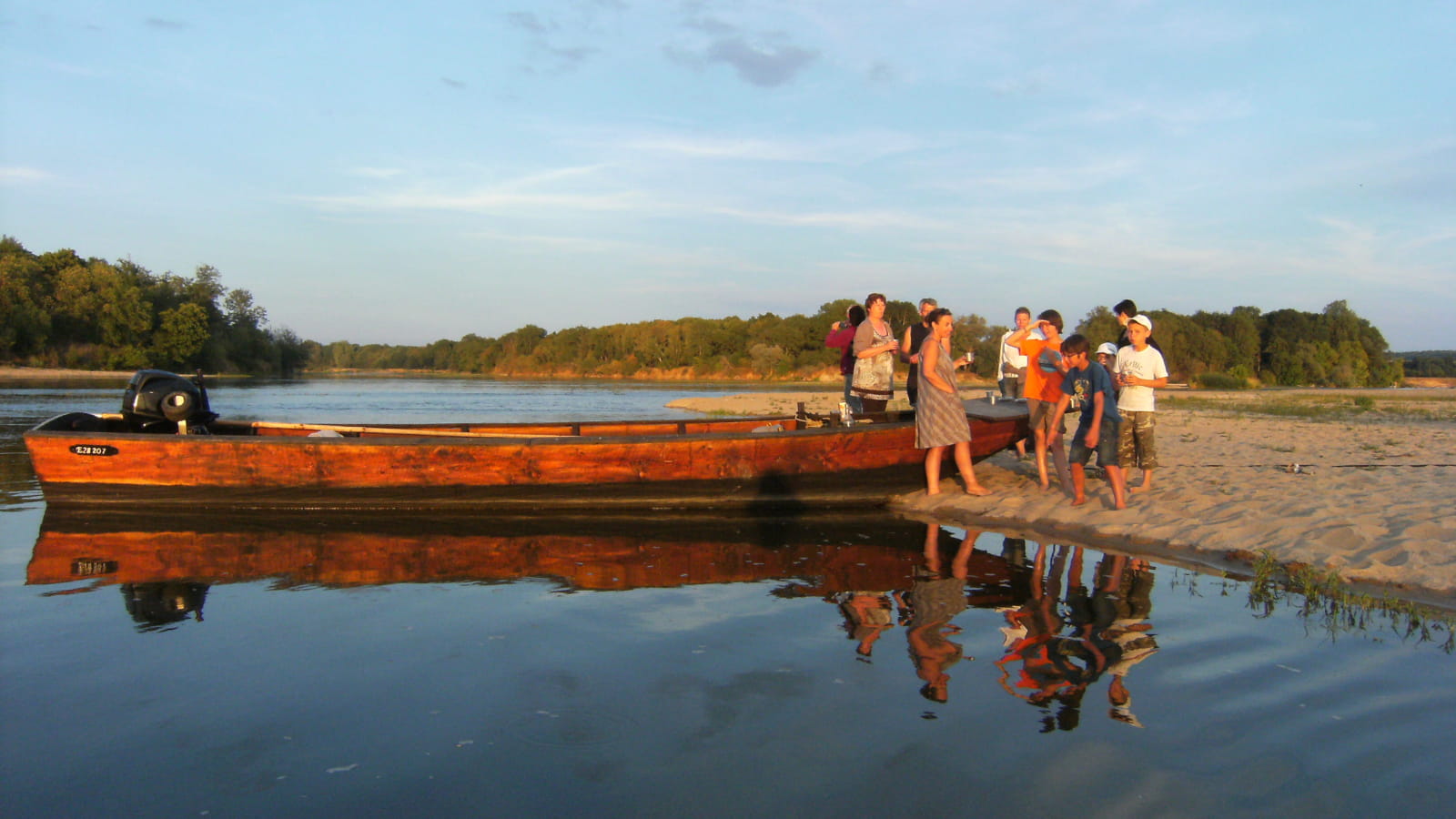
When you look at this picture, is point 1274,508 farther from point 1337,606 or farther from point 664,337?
point 664,337

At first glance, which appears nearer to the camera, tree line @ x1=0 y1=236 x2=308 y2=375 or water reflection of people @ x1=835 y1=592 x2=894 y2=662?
water reflection of people @ x1=835 y1=592 x2=894 y2=662

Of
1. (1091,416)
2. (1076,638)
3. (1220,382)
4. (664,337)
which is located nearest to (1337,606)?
(1076,638)

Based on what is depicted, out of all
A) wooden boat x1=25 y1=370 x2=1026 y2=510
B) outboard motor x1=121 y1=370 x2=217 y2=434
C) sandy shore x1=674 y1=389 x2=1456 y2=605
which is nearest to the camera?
sandy shore x1=674 y1=389 x2=1456 y2=605

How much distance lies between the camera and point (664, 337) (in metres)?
82.7

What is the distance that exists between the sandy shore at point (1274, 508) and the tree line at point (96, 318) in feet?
178

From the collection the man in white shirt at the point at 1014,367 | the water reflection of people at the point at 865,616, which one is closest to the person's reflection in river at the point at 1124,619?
the water reflection of people at the point at 865,616

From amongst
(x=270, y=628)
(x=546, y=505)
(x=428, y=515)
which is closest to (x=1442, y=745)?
(x=270, y=628)

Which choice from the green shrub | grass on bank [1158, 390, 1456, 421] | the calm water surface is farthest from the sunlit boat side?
the green shrub

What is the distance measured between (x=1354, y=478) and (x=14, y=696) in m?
9.72

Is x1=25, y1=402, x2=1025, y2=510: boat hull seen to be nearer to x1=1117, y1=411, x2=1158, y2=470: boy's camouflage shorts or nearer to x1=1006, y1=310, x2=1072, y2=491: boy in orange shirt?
x1=1006, y1=310, x2=1072, y2=491: boy in orange shirt

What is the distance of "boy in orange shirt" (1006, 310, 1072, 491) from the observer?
7.84 meters

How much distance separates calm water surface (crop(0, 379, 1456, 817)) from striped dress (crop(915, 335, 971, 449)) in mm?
1766

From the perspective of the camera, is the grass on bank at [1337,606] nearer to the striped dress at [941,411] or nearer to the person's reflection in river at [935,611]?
the person's reflection in river at [935,611]

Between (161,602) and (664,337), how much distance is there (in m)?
78.0
